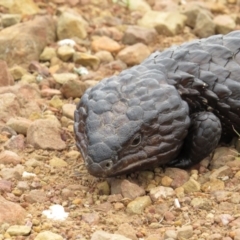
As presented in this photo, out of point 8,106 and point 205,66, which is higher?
point 205,66

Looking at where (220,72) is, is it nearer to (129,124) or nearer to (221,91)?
(221,91)

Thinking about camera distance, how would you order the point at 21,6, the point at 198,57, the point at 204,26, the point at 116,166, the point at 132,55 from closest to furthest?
the point at 116,166 → the point at 198,57 → the point at 132,55 → the point at 21,6 → the point at 204,26

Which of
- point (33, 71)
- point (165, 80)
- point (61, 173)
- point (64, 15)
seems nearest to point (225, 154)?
point (165, 80)

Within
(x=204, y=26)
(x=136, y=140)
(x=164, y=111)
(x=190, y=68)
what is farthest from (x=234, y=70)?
(x=204, y=26)

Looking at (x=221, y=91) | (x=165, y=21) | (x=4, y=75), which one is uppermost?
(x=221, y=91)

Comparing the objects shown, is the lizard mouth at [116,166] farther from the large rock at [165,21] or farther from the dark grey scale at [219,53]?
the large rock at [165,21]

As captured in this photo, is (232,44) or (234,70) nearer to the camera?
(234,70)
